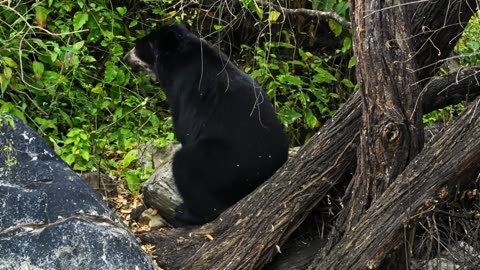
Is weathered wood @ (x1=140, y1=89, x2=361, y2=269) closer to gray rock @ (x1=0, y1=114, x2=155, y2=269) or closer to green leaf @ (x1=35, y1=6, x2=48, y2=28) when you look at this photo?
gray rock @ (x1=0, y1=114, x2=155, y2=269)

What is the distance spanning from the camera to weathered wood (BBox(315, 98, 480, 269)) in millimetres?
4555

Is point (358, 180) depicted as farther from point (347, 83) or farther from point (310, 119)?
point (347, 83)

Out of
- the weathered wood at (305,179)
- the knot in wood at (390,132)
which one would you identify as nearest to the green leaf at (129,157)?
the weathered wood at (305,179)

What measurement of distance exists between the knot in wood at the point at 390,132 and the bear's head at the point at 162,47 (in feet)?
8.20

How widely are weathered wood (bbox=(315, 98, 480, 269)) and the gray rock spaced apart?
123 centimetres

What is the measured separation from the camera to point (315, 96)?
28.4ft

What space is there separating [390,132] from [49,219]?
1.98m

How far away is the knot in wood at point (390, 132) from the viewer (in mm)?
4816

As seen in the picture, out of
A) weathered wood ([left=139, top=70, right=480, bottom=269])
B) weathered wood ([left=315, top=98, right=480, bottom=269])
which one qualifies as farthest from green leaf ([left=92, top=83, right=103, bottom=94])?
weathered wood ([left=315, top=98, right=480, bottom=269])

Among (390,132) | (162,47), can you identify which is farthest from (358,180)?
(162,47)

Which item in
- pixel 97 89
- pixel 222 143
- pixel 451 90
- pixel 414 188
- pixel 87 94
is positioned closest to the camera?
pixel 414 188

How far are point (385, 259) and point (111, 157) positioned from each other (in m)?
3.52

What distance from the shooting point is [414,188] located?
15.3ft

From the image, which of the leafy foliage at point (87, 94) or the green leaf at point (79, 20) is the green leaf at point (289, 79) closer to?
the leafy foliage at point (87, 94)
